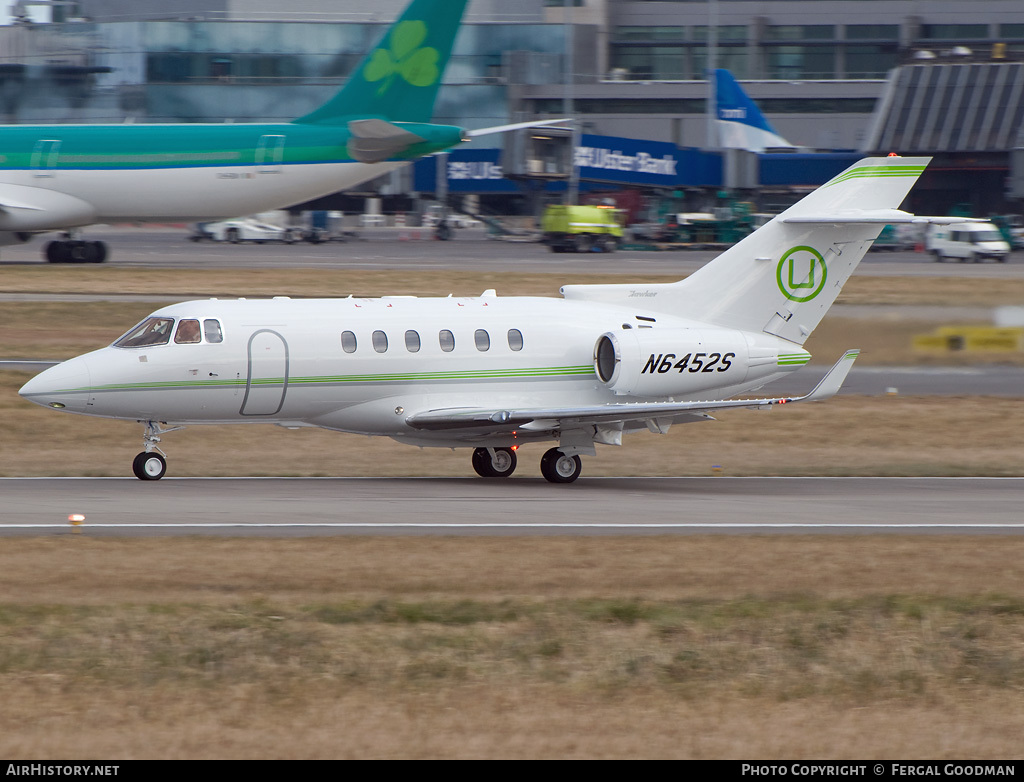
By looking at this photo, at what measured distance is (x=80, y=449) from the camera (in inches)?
1169

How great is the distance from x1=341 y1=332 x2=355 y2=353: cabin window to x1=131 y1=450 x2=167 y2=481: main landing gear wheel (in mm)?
3560

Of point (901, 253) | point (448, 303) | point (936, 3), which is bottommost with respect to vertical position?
point (901, 253)

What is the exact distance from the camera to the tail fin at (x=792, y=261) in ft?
87.4

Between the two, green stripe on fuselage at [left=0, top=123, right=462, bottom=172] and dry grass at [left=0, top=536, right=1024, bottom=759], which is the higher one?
green stripe on fuselage at [left=0, top=123, right=462, bottom=172]

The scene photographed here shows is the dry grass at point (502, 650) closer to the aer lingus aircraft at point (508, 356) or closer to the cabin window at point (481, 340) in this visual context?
the aer lingus aircraft at point (508, 356)

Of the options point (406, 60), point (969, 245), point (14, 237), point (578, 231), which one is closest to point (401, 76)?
point (406, 60)

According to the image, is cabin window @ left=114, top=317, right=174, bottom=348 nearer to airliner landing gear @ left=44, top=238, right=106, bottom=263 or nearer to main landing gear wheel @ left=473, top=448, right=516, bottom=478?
main landing gear wheel @ left=473, top=448, right=516, bottom=478

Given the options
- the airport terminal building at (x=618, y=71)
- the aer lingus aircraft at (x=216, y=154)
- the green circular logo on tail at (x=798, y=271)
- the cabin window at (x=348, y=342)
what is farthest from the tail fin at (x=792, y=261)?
the airport terminal building at (x=618, y=71)

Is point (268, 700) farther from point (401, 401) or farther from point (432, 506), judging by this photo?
point (401, 401)

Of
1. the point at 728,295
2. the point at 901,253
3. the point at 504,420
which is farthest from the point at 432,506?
the point at 901,253

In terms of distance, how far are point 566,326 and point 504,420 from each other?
2500 millimetres

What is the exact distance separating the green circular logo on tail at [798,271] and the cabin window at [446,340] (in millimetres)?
6265

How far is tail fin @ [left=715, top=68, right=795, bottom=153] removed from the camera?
104 m

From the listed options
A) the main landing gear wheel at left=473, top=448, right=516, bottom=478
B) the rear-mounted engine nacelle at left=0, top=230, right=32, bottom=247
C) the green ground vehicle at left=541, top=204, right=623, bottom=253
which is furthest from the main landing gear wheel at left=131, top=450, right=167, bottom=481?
the green ground vehicle at left=541, top=204, right=623, bottom=253
